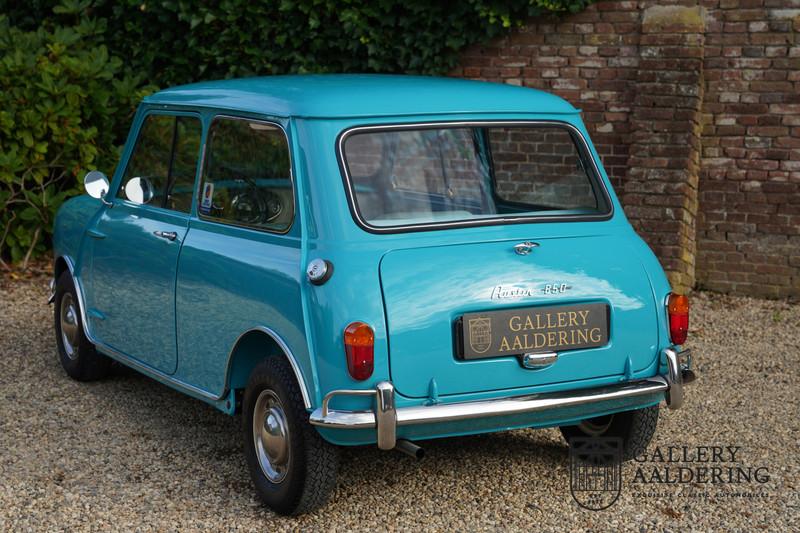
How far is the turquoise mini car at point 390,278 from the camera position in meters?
3.94

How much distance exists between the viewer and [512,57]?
925 cm

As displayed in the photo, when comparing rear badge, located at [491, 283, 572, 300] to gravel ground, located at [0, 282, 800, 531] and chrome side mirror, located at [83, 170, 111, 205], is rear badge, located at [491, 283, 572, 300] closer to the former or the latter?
gravel ground, located at [0, 282, 800, 531]

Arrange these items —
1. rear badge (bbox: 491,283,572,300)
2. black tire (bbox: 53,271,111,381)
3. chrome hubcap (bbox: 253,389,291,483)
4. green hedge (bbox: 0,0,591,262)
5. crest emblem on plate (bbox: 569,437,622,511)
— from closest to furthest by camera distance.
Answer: rear badge (bbox: 491,283,572,300)
chrome hubcap (bbox: 253,389,291,483)
crest emblem on plate (bbox: 569,437,622,511)
black tire (bbox: 53,271,111,381)
green hedge (bbox: 0,0,591,262)

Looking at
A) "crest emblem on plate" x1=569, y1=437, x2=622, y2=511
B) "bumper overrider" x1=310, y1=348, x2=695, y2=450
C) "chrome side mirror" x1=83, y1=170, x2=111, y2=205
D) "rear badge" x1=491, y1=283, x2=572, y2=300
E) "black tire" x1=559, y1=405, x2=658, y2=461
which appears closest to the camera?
"bumper overrider" x1=310, y1=348, x2=695, y2=450

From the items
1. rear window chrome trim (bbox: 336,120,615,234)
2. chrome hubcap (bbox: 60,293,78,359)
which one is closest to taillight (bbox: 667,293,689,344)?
rear window chrome trim (bbox: 336,120,615,234)

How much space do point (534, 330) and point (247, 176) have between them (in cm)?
144

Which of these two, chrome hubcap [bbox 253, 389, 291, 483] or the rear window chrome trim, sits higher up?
the rear window chrome trim

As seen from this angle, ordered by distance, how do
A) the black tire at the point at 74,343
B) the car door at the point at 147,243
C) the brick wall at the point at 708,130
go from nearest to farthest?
the car door at the point at 147,243
the black tire at the point at 74,343
the brick wall at the point at 708,130

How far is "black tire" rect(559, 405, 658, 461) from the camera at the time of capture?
4715mm

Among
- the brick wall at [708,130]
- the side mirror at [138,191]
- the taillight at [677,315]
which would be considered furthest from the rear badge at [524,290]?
the brick wall at [708,130]

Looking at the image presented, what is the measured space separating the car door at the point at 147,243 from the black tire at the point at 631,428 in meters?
1.98

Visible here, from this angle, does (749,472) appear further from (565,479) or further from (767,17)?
(767,17)

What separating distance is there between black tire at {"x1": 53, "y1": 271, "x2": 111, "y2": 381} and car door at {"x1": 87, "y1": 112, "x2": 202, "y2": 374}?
30 cm

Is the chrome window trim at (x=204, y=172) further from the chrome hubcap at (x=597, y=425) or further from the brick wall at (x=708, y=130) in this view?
the brick wall at (x=708, y=130)
